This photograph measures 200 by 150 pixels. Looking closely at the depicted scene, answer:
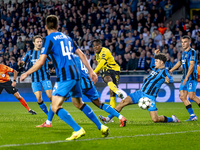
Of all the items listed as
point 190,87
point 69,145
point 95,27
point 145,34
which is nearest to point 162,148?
point 69,145

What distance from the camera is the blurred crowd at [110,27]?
48.8 feet

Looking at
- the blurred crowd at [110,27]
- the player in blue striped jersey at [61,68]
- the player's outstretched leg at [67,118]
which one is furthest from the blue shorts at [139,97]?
the blurred crowd at [110,27]

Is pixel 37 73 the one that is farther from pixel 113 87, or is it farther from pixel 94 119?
pixel 94 119

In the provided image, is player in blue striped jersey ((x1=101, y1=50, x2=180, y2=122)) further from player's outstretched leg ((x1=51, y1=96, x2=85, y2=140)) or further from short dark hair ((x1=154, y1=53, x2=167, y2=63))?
player's outstretched leg ((x1=51, y1=96, x2=85, y2=140))

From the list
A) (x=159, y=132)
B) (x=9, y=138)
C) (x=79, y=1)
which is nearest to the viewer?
(x=9, y=138)

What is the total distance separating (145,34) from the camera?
52.0ft

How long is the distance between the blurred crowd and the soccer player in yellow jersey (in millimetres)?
4968

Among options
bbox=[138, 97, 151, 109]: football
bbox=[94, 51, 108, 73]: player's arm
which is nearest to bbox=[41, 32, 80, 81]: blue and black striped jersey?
bbox=[138, 97, 151, 109]: football

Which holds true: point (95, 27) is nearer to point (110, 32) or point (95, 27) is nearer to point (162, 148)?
point (110, 32)

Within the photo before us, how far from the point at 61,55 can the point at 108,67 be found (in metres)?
3.99

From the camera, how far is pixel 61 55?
480 cm

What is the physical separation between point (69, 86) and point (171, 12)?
13703 mm

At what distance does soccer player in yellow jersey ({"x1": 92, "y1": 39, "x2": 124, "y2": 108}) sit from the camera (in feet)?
27.2

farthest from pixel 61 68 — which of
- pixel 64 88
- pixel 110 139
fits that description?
pixel 110 139
